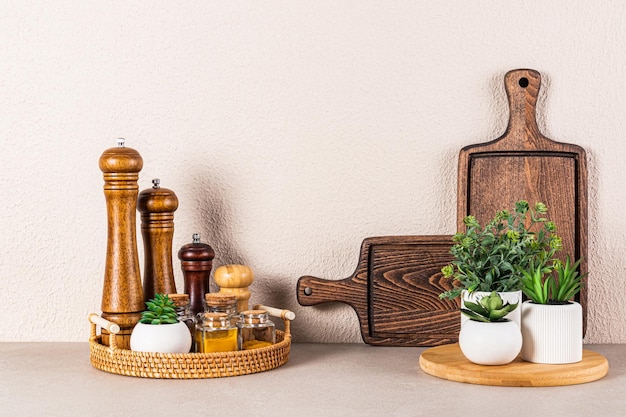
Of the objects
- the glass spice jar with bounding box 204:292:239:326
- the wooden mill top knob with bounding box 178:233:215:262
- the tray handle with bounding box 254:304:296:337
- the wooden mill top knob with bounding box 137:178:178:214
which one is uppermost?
the wooden mill top knob with bounding box 137:178:178:214

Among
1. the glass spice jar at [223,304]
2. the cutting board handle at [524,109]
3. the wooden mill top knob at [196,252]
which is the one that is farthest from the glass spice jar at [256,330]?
the cutting board handle at [524,109]

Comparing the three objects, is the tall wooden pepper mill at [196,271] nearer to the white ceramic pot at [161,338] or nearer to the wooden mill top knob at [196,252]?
the wooden mill top knob at [196,252]

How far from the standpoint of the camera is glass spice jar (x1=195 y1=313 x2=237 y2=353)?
1.19 metres

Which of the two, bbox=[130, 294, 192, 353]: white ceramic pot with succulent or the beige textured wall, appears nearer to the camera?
bbox=[130, 294, 192, 353]: white ceramic pot with succulent

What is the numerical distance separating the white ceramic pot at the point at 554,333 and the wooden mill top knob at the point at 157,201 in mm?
577

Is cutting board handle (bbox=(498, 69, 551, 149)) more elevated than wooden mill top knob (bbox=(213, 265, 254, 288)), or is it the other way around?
cutting board handle (bbox=(498, 69, 551, 149))

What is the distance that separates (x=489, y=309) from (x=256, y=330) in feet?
1.17

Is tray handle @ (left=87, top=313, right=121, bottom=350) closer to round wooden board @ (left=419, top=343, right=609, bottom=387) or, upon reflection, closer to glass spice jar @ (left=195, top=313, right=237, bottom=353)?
glass spice jar @ (left=195, top=313, right=237, bottom=353)

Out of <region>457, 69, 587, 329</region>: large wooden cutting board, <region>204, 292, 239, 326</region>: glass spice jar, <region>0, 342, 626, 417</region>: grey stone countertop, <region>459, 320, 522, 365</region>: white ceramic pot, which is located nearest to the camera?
<region>0, 342, 626, 417</region>: grey stone countertop

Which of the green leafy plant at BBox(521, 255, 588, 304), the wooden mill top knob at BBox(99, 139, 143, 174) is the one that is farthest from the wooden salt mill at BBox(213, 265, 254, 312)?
the green leafy plant at BBox(521, 255, 588, 304)

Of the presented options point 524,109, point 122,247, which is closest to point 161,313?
point 122,247

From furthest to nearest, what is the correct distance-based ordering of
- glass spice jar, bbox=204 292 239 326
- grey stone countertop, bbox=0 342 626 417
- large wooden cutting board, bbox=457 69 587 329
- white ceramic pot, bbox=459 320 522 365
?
large wooden cutting board, bbox=457 69 587 329
glass spice jar, bbox=204 292 239 326
white ceramic pot, bbox=459 320 522 365
grey stone countertop, bbox=0 342 626 417

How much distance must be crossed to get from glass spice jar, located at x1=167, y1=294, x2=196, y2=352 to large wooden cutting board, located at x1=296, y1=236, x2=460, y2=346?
21 cm

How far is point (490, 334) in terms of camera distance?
1116 millimetres
